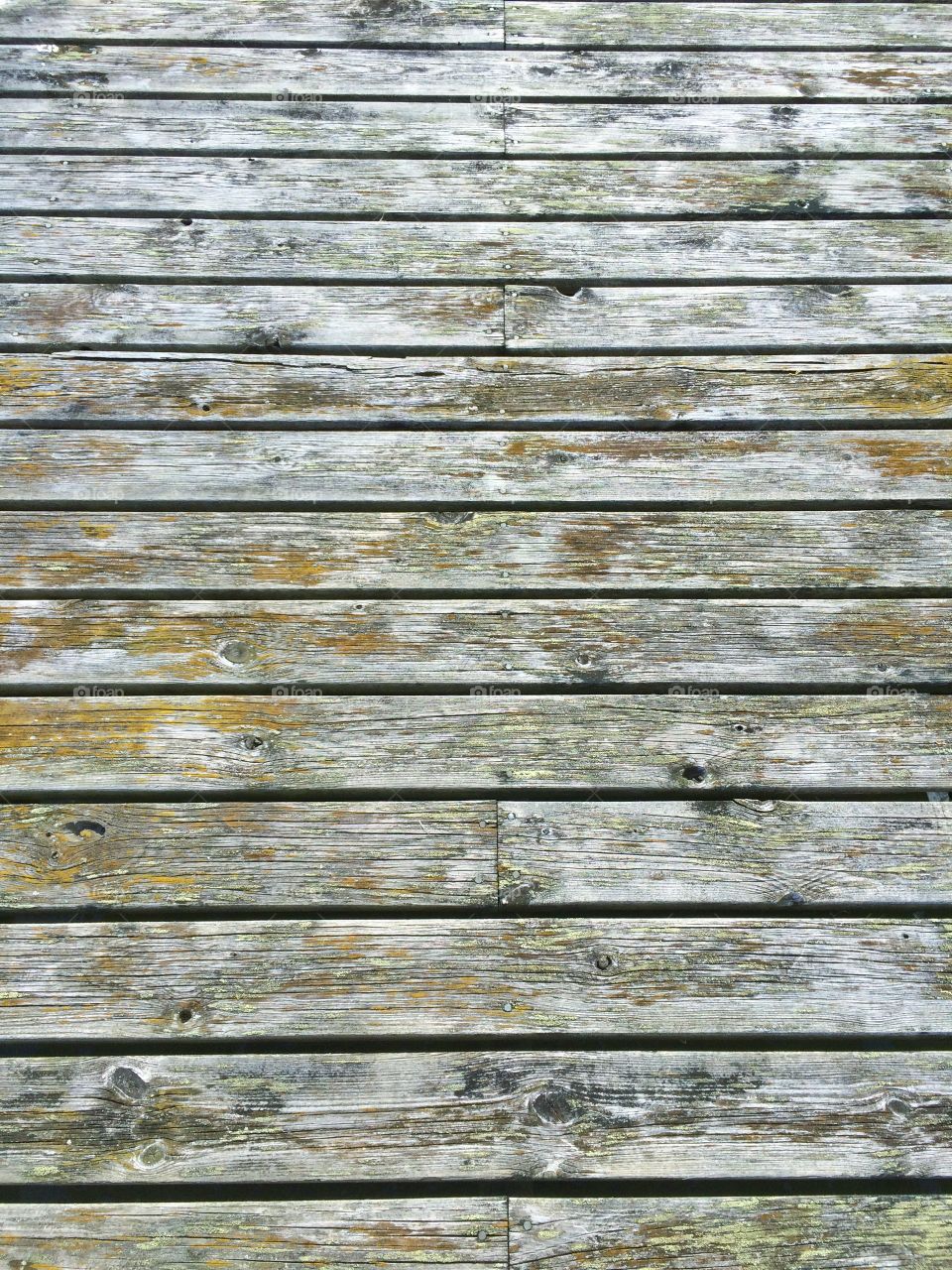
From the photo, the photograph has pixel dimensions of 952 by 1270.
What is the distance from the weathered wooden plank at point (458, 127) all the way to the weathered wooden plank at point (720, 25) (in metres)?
0.23

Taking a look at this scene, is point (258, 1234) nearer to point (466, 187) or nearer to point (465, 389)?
point (465, 389)

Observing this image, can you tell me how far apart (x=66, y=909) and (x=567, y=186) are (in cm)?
188

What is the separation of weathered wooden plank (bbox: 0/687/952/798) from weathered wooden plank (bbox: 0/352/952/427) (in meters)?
0.62

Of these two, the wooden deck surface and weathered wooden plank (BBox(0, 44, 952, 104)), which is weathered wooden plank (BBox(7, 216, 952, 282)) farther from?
weathered wooden plank (BBox(0, 44, 952, 104))

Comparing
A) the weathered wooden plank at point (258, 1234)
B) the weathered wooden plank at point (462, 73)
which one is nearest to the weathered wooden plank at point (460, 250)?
the weathered wooden plank at point (462, 73)

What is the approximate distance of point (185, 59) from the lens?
2.40m

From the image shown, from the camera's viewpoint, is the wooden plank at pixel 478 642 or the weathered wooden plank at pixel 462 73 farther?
the weathered wooden plank at pixel 462 73

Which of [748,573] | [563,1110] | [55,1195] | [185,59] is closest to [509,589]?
[748,573]

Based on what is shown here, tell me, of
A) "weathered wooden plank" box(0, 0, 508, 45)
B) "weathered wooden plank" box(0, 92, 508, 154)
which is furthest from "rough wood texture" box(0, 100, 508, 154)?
"weathered wooden plank" box(0, 0, 508, 45)

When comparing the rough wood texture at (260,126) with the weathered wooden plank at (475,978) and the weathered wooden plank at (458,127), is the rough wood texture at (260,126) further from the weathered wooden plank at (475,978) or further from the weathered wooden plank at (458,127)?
the weathered wooden plank at (475,978)

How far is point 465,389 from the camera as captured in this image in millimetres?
2010

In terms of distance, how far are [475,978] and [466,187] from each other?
5.77 feet

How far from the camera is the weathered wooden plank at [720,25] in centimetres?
244

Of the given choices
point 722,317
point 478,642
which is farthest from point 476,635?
point 722,317
